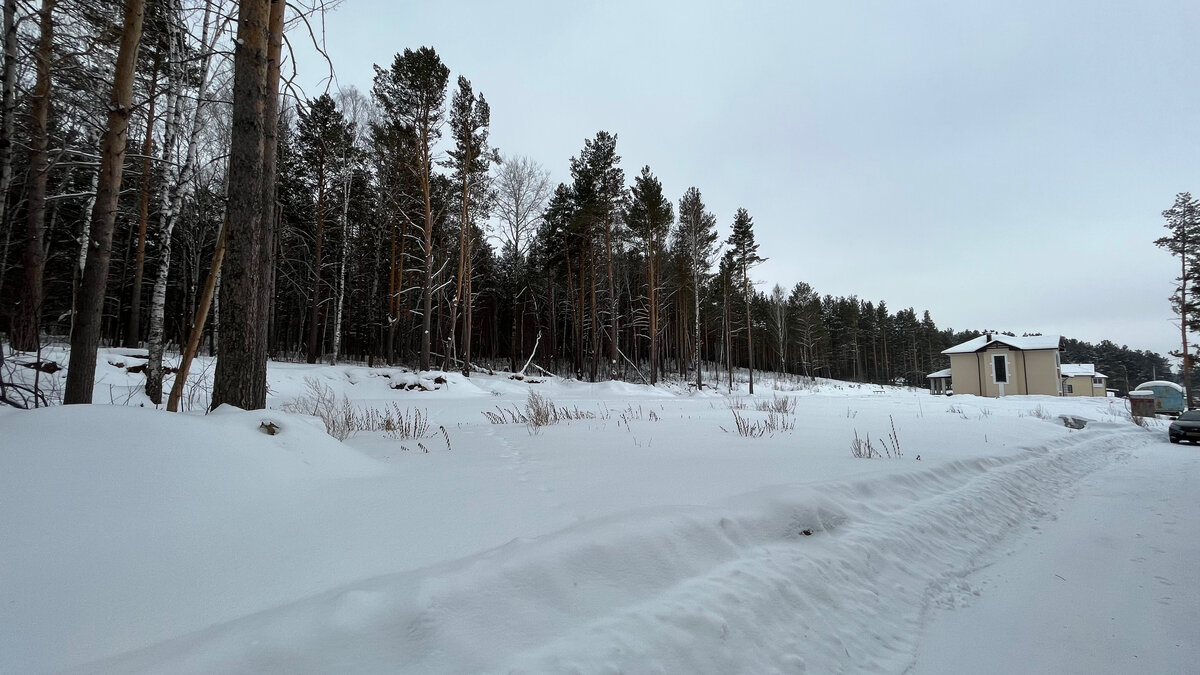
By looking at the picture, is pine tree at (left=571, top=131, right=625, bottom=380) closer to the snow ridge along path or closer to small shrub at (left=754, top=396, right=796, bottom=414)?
small shrub at (left=754, top=396, right=796, bottom=414)

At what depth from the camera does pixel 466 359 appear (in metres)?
17.1

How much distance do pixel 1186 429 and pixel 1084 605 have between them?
1605 cm

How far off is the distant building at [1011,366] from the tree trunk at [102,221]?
128 feet

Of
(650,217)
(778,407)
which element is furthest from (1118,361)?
(778,407)

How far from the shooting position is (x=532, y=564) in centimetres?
192

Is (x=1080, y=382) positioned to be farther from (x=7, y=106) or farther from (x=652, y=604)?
(x=7, y=106)

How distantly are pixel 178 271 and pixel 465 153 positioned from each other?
14.7 m

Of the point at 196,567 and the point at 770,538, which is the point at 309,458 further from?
the point at 770,538

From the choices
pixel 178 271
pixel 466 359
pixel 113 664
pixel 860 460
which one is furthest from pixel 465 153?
pixel 113 664

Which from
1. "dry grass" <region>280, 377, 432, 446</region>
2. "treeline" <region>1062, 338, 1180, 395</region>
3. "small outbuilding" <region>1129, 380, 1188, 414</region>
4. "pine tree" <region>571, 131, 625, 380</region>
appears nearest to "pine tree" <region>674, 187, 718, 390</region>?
"pine tree" <region>571, 131, 625, 380</region>

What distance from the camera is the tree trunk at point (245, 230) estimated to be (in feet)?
14.1

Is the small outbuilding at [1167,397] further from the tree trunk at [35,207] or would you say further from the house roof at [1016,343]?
the tree trunk at [35,207]

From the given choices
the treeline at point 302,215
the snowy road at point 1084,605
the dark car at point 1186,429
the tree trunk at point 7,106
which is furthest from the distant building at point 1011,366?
the tree trunk at point 7,106

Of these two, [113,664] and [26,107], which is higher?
[26,107]
